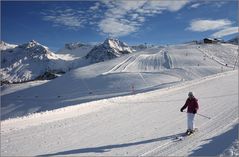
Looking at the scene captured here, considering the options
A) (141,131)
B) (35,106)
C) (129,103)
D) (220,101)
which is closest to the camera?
(141,131)

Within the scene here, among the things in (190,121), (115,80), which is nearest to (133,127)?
(190,121)

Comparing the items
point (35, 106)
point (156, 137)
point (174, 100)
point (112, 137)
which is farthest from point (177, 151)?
point (35, 106)

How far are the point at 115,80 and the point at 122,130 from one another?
44.3 m

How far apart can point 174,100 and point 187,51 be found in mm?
68982

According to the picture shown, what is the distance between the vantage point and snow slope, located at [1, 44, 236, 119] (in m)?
50.8

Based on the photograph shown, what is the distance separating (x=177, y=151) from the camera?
12.4 m

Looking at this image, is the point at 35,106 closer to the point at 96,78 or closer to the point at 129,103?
the point at 96,78

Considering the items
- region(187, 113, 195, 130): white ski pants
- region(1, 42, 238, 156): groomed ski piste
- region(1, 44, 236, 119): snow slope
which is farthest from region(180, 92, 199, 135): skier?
region(1, 44, 236, 119): snow slope

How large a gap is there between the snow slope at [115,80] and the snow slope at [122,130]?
20332 mm

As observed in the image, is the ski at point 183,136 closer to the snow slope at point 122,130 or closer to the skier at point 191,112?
the skier at point 191,112

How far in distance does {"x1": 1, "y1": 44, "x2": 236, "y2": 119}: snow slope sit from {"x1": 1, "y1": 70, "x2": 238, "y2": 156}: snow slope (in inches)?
800

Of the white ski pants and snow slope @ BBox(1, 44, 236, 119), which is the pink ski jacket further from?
snow slope @ BBox(1, 44, 236, 119)

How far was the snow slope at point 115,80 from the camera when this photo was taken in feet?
167

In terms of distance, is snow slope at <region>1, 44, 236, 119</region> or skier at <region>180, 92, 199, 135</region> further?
snow slope at <region>1, 44, 236, 119</region>
